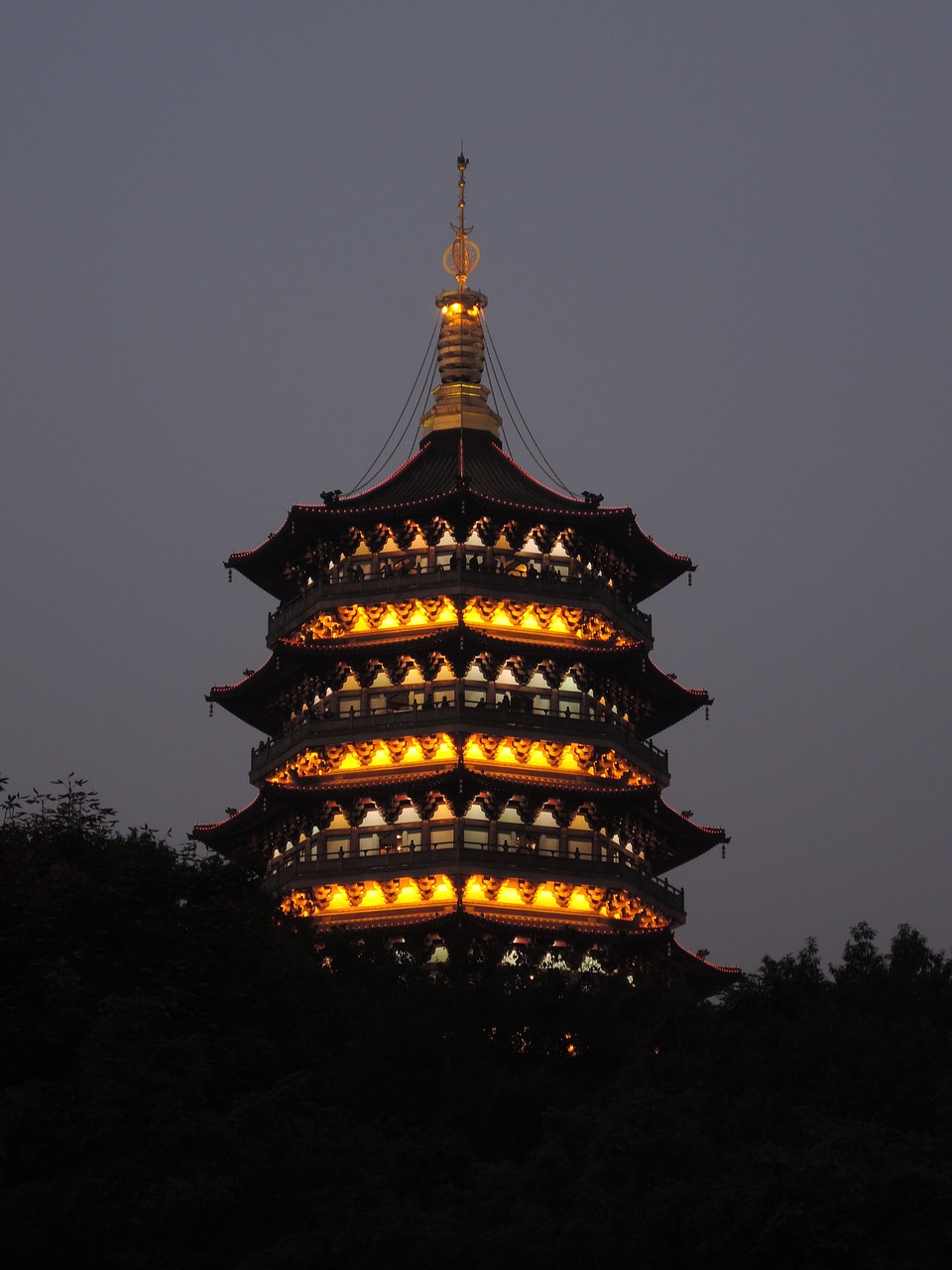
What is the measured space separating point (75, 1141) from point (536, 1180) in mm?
8865

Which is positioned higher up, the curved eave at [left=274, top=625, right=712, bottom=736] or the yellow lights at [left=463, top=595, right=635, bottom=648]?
the yellow lights at [left=463, top=595, right=635, bottom=648]

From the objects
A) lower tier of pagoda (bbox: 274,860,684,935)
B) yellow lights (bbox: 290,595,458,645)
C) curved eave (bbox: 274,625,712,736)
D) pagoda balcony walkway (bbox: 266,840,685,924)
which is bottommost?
lower tier of pagoda (bbox: 274,860,684,935)

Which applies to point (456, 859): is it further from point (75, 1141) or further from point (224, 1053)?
point (75, 1141)

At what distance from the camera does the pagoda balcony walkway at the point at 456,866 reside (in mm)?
68750

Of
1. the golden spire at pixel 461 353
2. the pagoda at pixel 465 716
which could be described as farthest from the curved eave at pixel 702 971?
the golden spire at pixel 461 353

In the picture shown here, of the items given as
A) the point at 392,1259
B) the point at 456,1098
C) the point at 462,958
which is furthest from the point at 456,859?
the point at 392,1259

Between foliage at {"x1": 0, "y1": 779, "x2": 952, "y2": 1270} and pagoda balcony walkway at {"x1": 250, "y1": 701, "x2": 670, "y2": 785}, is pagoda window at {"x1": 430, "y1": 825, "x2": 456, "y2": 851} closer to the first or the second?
pagoda balcony walkway at {"x1": 250, "y1": 701, "x2": 670, "y2": 785}


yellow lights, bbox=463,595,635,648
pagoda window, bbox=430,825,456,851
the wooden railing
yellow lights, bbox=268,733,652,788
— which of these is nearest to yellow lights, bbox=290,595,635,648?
yellow lights, bbox=463,595,635,648

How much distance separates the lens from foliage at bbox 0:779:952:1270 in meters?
43.8

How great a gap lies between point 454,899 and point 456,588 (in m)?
9.38

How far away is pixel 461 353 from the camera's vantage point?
82.9 meters

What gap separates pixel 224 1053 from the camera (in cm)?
4734

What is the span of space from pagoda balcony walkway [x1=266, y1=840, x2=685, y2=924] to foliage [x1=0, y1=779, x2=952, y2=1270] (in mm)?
12022

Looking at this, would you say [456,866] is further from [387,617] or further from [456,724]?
[387,617]
